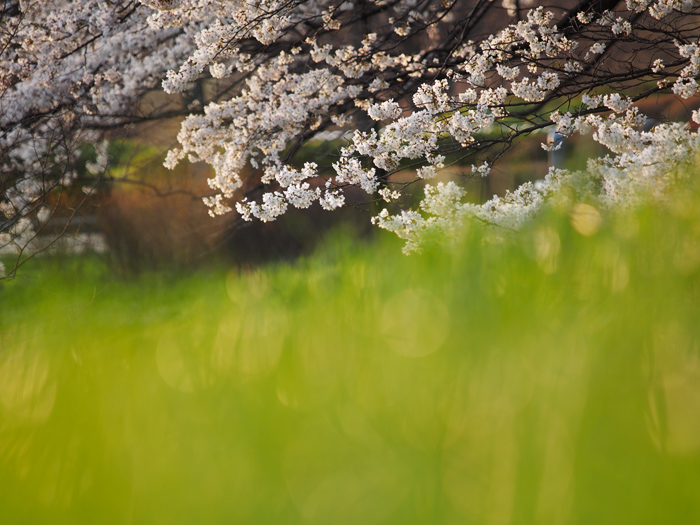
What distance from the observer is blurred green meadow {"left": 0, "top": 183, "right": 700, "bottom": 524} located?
0.28m

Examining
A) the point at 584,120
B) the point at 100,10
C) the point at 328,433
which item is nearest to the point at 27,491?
the point at 328,433

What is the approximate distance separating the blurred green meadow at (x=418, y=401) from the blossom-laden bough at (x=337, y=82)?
1.88 m

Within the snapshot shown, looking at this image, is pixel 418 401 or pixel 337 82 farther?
pixel 337 82

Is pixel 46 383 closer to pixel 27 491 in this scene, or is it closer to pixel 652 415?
pixel 27 491

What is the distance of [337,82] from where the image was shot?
154 inches

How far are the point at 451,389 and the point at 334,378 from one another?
0.09 meters

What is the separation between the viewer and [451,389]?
31 cm

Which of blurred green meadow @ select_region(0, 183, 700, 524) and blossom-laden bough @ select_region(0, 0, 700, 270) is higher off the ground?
blurred green meadow @ select_region(0, 183, 700, 524)

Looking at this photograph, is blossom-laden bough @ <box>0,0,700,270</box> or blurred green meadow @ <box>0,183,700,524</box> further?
blossom-laden bough @ <box>0,0,700,270</box>

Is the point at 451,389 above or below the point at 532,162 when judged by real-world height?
above

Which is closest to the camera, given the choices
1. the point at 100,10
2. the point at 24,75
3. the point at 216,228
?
the point at 100,10

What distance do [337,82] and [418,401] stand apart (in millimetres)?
3910

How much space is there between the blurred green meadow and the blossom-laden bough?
1882 mm

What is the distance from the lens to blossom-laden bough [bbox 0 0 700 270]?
8.58 ft
